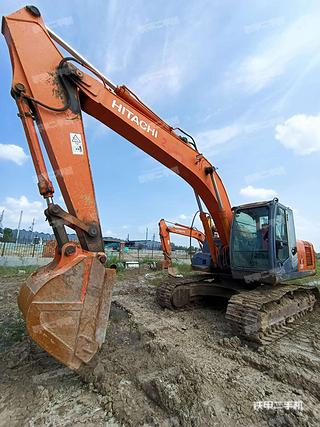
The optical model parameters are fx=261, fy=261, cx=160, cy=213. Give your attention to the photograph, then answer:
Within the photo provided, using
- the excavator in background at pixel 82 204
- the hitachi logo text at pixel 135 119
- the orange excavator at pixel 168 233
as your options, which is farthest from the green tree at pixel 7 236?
the hitachi logo text at pixel 135 119

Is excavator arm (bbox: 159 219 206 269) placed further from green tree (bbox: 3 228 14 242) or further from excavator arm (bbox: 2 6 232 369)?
green tree (bbox: 3 228 14 242)

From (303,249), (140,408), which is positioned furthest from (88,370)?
(303,249)

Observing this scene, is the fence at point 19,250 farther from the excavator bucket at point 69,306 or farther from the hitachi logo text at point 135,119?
the excavator bucket at point 69,306

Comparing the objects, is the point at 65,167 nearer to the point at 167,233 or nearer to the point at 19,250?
the point at 167,233

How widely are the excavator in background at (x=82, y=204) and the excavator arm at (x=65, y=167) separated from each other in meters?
0.01

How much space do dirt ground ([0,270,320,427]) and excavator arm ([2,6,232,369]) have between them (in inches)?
19.0

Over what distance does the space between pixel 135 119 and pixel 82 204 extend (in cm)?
164

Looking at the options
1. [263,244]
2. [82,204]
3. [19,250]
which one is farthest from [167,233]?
[19,250]

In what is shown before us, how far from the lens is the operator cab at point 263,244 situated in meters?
4.94

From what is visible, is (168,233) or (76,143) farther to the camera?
(168,233)

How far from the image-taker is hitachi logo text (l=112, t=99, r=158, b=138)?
146 inches

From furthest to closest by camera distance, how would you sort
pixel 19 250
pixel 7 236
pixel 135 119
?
1. pixel 7 236
2. pixel 19 250
3. pixel 135 119

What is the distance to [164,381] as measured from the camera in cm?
281

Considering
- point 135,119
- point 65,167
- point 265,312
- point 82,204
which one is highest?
point 135,119
